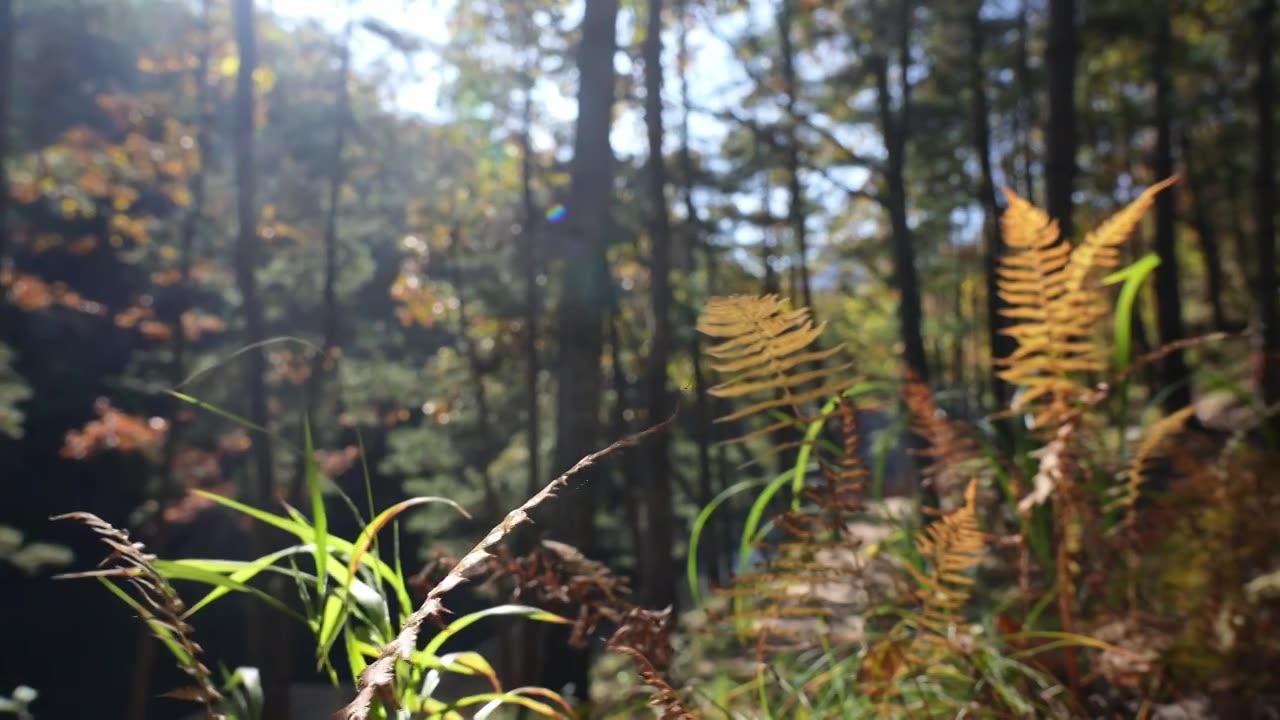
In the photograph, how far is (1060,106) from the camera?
132 inches

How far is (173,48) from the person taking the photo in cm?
1305

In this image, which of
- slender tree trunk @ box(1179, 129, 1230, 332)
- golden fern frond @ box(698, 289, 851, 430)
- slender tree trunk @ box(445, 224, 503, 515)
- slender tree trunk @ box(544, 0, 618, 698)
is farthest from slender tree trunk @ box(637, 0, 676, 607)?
slender tree trunk @ box(1179, 129, 1230, 332)

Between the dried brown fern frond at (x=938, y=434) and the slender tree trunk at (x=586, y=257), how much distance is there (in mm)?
2916

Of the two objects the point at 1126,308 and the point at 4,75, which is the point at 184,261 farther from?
Answer: the point at 1126,308

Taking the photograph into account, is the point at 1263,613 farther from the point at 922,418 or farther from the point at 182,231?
the point at 182,231

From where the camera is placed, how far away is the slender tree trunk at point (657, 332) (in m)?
7.17

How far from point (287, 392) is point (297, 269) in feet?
7.59

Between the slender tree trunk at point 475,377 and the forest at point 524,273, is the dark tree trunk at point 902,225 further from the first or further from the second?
the slender tree trunk at point 475,377

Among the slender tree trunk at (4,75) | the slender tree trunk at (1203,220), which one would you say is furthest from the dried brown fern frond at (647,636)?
the slender tree trunk at (1203,220)

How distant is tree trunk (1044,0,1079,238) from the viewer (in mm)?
3258

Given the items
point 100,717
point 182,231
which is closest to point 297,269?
point 182,231

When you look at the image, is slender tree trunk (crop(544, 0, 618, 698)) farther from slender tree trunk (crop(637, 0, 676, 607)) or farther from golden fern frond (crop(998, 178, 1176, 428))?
golden fern frond (crop(998, 178, 1176, 428))

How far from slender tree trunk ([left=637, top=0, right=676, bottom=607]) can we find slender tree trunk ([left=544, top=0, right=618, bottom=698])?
2.19 metres

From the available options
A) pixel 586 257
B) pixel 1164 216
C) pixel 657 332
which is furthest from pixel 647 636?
pixel 1164 216
